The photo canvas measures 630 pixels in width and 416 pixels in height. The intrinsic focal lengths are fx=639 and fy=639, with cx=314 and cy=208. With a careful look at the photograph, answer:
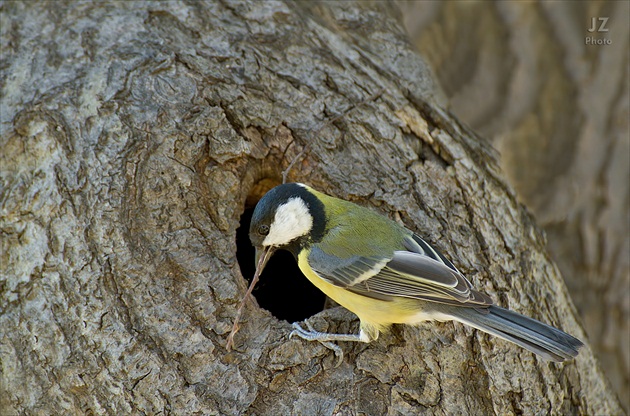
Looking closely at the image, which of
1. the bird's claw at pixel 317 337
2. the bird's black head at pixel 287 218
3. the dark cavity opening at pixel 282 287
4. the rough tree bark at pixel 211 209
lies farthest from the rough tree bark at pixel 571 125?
the bird's claw at pixel 317 337

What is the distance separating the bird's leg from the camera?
2357 mm

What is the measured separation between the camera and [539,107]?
3533 mm

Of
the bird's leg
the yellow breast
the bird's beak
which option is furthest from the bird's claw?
the bird's beak

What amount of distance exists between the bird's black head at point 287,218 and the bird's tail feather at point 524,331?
71cm

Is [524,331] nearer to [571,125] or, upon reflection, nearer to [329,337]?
[329,337]

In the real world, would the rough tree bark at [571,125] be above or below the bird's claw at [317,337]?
above

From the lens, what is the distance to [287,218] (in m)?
2.64

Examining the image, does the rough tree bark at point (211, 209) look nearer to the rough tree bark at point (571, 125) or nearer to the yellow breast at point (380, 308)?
the yellow breast at point (380, 308)

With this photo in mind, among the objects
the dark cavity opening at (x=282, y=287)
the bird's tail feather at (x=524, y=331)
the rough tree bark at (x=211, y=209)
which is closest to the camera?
the bird's tail feather at (x=524, y=331)

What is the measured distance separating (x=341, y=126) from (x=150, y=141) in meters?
0.83

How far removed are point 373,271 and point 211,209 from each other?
719 mm

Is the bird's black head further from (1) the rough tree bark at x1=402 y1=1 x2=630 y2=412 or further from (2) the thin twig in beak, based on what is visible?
(1) the rough tree bark at x1=402 y1=1 x2=630 y2=412

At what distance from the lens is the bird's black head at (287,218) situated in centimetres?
259

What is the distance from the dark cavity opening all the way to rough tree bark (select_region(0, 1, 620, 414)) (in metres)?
0.45
